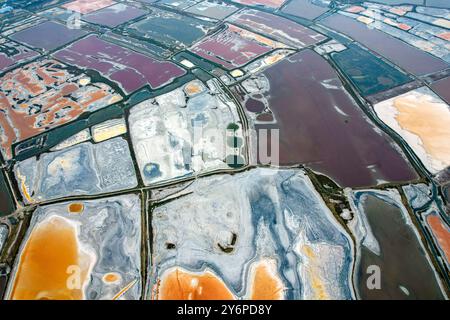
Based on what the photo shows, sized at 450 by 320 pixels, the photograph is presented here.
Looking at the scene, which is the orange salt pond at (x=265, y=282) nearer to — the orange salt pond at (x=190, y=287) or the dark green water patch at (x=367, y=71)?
the orange salt pond at (x=190, y=287)

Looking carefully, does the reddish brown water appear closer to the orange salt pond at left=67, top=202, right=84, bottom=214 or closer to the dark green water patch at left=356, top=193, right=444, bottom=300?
the dark green water patch at left=356, top=193, right=444, bottom=300

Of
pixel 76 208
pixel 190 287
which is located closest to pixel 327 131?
pixel 190 287

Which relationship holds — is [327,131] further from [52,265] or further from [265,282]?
[52,265]

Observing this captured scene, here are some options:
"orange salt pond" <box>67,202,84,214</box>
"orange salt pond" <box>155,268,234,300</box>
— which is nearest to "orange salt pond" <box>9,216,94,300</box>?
"orange salt pond" <box>67,202,84,214</box>

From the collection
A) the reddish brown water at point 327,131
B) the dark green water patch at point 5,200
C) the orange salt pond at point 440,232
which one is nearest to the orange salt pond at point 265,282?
the reddish brown water at point 327,131

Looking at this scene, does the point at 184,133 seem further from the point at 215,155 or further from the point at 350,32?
the point at 350,32

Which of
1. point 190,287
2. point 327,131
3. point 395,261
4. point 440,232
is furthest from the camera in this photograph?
point 327,131

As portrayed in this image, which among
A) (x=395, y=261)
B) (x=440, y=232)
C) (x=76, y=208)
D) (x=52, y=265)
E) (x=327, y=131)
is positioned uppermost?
(x=327, y=131)

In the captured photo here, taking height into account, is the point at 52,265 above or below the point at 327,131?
below
